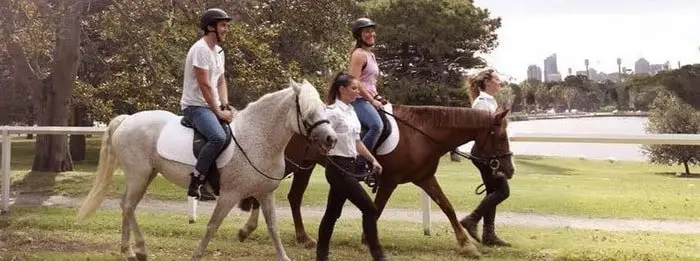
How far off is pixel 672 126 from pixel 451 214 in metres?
35.5

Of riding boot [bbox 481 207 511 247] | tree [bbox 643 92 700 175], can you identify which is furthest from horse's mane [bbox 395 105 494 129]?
tree [bbox 643 92 700 175]

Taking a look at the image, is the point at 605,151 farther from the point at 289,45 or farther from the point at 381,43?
the point at 289,45

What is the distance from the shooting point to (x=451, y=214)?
6.87m

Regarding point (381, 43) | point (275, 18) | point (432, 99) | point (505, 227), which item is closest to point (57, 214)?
point (505, 227)

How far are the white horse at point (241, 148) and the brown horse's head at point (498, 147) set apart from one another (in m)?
2.20

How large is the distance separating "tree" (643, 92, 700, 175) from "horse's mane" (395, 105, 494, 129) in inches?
1214

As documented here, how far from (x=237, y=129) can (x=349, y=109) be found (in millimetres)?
1063

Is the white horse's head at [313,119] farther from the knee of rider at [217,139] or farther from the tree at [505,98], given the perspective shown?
the tree at [505,98]

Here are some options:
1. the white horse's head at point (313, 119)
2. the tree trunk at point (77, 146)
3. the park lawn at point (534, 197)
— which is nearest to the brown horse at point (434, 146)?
the white horse's head at point (313, 119)

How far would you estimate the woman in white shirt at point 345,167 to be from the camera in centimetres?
546

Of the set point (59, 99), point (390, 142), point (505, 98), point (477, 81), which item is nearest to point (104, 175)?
point (390, 142)

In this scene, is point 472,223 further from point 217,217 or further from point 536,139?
point 217,217

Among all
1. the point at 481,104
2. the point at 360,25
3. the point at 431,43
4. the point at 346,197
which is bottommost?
the point at 346,197

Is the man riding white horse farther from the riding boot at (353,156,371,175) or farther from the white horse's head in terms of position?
the riding boot at (353,156,371,175)
